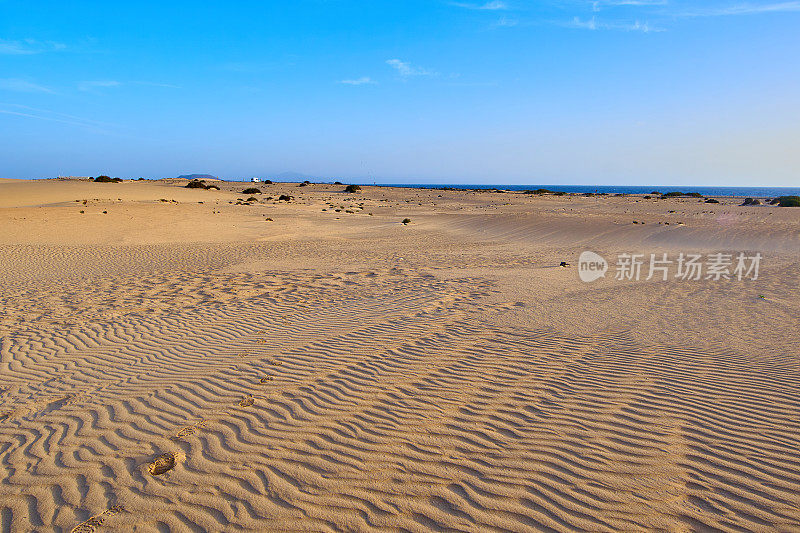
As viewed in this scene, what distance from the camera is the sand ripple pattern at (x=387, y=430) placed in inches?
127

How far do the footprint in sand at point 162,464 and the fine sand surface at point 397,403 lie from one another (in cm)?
2

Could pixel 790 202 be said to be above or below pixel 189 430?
above

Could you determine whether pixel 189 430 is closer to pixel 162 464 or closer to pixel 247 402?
pixel 162 464

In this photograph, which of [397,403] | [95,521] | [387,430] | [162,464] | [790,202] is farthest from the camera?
[790,202]

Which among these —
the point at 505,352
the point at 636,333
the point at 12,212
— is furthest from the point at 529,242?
the point at 12,212

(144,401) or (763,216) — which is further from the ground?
(763,216)

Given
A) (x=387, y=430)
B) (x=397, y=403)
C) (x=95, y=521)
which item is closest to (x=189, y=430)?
(x=95, y=521)

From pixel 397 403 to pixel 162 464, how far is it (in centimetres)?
218

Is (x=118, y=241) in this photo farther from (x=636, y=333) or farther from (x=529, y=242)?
(x=636, y=333)

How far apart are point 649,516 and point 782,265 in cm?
1384

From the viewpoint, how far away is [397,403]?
486 centimetres

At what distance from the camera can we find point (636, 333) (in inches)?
288

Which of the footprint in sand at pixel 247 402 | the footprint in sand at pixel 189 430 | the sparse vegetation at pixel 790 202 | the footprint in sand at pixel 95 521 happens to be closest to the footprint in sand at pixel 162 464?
the footprint in sand at pixel 189 430

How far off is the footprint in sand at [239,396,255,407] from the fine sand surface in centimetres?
3
